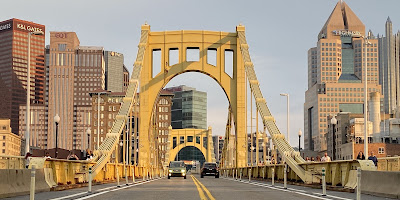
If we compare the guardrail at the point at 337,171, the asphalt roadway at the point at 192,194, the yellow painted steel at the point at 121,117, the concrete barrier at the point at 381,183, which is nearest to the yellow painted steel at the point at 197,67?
the yellow painted steel at the point at 121,117

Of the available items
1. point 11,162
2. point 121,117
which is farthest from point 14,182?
point 121,117

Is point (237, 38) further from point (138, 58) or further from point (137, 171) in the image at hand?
point (137, 171)

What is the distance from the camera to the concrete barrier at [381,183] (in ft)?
65.0

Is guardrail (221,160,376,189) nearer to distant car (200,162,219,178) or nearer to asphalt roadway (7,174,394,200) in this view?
asphalt roadway (7,174,394,200)

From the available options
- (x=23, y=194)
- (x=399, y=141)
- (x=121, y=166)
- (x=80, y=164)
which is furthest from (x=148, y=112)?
(x=399, y=141)

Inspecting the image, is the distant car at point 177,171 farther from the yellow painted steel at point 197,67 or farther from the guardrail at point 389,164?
the guardrail at point 389,164

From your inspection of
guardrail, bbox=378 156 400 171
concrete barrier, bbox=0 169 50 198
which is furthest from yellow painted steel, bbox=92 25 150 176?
guardrail, bbox=378 156 400 171

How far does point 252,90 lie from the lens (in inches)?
2254

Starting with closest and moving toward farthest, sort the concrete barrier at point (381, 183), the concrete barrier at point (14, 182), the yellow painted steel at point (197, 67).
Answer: the concrete barrier at point (14, 182) < the concrete barrier at point (381, 183) < the yellow painted steel at point (197, 67)

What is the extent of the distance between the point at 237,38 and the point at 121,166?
27768 mm

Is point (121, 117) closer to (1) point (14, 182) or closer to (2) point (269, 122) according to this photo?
(2) point (269, 122)

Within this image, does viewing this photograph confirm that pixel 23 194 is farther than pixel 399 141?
No

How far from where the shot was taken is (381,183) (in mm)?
21188

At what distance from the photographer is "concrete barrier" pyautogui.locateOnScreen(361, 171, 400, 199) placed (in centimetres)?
1980
